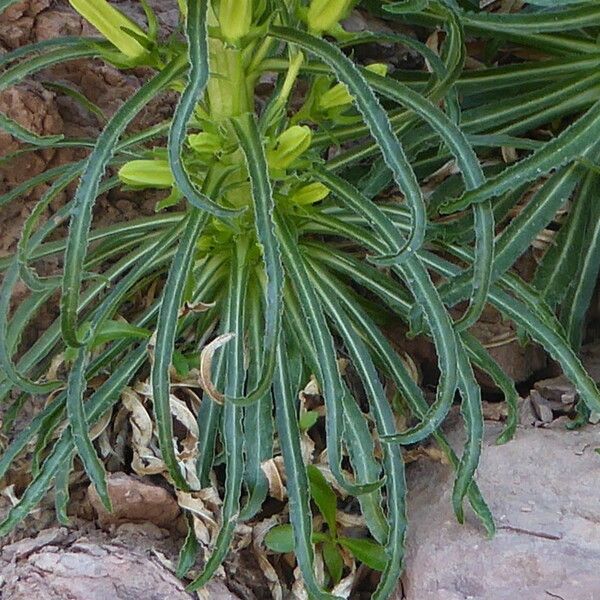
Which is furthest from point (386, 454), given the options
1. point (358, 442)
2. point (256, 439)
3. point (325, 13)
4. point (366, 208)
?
point (325, 13)

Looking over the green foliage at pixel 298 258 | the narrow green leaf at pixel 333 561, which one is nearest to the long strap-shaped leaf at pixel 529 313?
the green foliage at pixel 298 258

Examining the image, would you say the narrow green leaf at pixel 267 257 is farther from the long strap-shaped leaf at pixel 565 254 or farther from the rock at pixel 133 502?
the long strap-shaped leaf at pixel 565 254

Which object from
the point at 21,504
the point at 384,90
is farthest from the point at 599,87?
the point at 21,504

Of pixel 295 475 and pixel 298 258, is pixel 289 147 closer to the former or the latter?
pixel 298 258

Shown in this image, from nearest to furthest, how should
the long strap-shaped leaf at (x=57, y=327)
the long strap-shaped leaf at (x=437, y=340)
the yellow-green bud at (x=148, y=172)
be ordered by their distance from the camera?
1. the long strap-shaped leaf at (x=437, y=340)
2. the yellow-green bud at (x=148, y=172)
3. the long strap-shaped leaf at (x=57, y=327)

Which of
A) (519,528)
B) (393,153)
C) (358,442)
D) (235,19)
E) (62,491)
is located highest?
(235,19)

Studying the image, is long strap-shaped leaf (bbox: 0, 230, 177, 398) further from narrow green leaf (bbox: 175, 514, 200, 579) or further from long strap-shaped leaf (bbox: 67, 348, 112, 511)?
narrow green leaf (bbox: 175, 514, 200, 579)

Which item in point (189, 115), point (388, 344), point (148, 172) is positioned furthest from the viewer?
point (388, 344)
